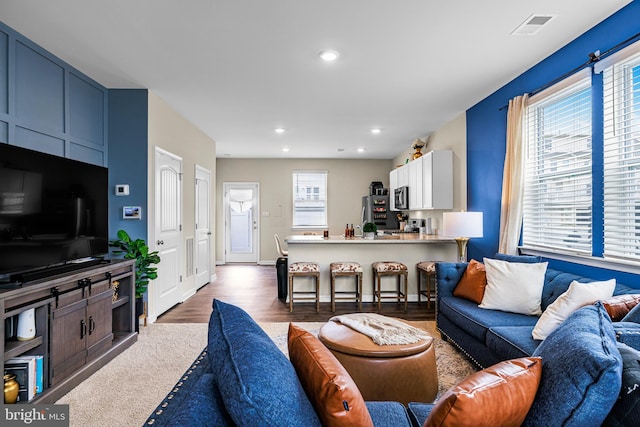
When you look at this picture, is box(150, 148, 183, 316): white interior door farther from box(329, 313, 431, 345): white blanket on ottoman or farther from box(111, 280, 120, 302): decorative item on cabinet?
box(329, 313, 431, 345): white blanket on ottoman

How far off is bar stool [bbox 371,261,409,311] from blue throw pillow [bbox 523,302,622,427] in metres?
3.63

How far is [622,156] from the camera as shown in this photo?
2635 mm

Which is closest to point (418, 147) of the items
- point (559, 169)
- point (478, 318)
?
point (559, 169)

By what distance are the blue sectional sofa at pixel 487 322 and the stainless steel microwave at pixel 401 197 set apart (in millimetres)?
3439

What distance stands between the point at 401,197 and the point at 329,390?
643 centimetres

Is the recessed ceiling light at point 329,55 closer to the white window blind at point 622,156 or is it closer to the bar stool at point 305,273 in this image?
the white window blind at point 622,156

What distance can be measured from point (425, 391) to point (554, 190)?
232 cm

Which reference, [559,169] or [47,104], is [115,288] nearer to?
[47,104]

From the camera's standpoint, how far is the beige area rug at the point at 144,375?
232 cm

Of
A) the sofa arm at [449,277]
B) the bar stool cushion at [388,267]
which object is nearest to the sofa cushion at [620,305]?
the sofa arm at [449,277]

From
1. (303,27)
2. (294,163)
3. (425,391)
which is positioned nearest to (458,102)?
(303,27)

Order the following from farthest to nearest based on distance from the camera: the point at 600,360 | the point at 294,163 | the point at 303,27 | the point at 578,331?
the point at 294,163 < the point at 303,27 < the point at 578,331 < the point at 600,360

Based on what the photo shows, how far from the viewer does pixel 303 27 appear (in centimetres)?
282

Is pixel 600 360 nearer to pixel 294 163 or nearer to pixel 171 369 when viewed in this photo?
pixel 171 369
